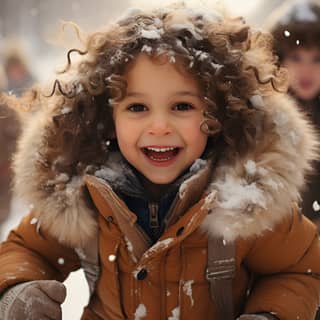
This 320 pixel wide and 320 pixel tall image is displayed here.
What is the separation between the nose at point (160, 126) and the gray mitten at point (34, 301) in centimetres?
52

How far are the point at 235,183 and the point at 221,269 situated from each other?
0.25m

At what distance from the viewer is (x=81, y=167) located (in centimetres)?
228

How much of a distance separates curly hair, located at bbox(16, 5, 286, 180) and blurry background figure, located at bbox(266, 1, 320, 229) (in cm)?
86

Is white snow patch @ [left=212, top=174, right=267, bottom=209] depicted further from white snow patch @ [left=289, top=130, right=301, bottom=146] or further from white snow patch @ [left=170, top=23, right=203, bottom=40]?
white snow patch @ [left=170, top=23, right=203, bottom=40]

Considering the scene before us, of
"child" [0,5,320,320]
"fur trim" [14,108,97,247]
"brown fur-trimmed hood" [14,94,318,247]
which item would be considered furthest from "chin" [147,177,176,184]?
"fur trim" [14,108,97,247]

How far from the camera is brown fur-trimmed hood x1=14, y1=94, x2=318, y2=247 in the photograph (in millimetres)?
2070

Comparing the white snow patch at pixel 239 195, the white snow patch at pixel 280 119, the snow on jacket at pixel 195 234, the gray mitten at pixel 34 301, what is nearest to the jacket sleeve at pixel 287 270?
the snow on jacket at pixel 195 234

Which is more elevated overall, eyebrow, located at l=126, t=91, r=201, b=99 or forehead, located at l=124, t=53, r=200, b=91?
forehead, located at l=124, t=53, r=200, b=91

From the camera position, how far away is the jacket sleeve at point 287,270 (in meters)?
2.13

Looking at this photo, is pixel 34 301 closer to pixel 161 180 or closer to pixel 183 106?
pixel 161 180

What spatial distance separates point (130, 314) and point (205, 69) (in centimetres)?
76

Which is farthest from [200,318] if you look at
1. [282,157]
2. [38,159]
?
[38,159]

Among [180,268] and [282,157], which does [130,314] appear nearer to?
[180,268]

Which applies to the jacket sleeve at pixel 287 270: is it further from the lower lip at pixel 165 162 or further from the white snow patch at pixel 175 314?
the lower lip at pixel 165 162
